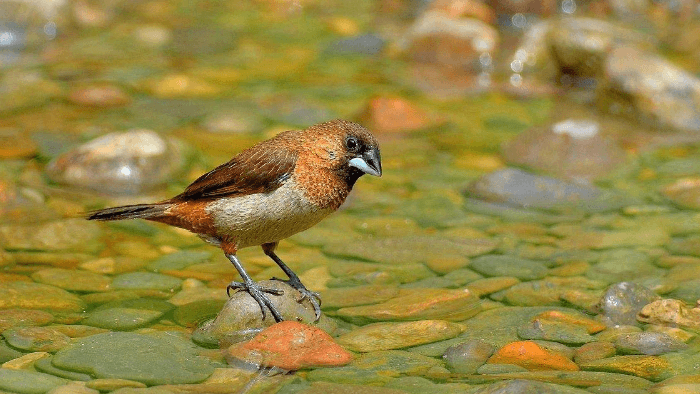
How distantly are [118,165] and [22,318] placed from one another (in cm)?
219

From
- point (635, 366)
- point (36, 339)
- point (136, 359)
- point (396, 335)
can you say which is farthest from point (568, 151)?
point (36, 339)

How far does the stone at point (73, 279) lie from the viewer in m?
5.83

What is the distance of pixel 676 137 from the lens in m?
8.58

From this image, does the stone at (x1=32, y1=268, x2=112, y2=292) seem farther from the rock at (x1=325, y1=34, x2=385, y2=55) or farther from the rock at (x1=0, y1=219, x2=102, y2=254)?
the rock at (x1=325, y1=34, x2=385, y2=55)

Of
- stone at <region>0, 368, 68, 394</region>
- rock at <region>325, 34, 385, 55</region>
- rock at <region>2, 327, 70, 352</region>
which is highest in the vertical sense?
rock at <region>325, 34, 385, 55</region>

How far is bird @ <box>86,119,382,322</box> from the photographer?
5148 millimetres

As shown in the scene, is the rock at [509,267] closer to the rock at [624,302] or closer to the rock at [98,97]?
the rock at [624,302]

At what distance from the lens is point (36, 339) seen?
5008 mm

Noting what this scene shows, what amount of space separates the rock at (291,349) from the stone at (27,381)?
2.70 feet

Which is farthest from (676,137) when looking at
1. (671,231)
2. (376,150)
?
(376,150)

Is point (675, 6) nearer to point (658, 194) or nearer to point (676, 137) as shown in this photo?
point (676, 137)

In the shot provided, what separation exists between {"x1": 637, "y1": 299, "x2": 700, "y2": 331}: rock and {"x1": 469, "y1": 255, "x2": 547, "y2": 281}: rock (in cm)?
90

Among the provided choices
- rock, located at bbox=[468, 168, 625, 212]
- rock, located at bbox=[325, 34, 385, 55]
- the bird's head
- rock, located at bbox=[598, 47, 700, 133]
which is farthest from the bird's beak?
rock, located at bbox=[325, 34, 385, 55]

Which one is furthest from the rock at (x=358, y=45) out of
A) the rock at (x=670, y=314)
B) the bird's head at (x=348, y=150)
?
the rock at (x=670, y=314)
